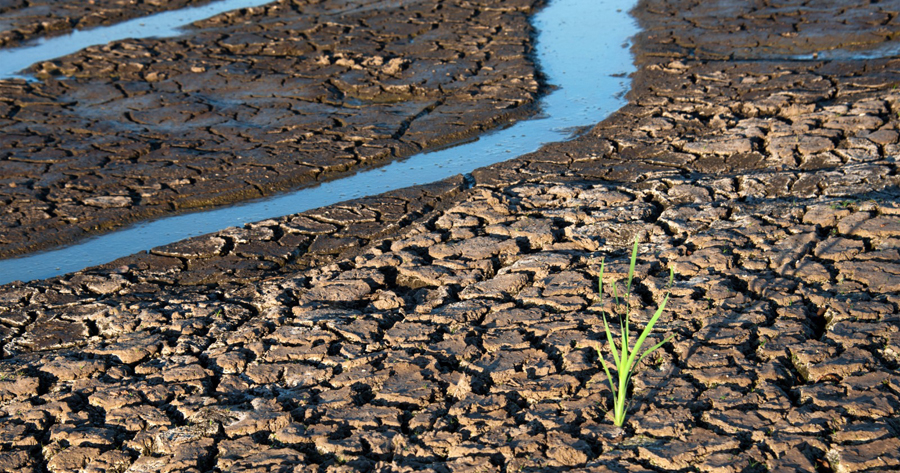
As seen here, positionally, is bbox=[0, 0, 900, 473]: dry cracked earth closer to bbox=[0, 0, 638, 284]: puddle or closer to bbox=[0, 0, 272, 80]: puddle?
bbox=[0, 0, 638, 284]: puddle

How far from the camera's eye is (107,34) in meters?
11.4

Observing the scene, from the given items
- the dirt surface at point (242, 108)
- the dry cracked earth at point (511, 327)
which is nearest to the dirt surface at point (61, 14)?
the dirt surface at point (242, 108)

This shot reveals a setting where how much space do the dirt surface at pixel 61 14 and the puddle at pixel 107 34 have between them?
246 millimetres

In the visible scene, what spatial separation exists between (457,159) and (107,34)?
24.4 feet

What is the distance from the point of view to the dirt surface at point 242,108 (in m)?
6.30

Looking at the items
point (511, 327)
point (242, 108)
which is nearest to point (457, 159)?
point (242, 108)

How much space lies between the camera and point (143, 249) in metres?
5.55

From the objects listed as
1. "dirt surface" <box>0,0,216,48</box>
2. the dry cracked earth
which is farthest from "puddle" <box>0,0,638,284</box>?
"dirt surface" <box>0,0,216,48</box>

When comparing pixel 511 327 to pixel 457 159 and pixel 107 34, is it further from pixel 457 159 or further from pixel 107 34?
pixel 107 34

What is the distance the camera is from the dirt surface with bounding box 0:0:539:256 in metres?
6.30

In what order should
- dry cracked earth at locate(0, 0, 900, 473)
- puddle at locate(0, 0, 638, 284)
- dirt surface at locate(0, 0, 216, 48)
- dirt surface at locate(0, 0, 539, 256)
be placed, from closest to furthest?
dry cracked earth at locate(0, 0, 900, 473) < puddle at locate(0, 0, 638, 284) < dirt surface at locate(0, 0, 539, 256) < dirt surface at locate(0, 0, 216, 48)

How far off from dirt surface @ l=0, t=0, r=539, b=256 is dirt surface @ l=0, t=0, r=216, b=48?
225 cm

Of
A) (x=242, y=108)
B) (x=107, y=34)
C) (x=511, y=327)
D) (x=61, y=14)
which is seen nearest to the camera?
(x=511, y=327)

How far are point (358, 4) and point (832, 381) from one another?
32.2ft
